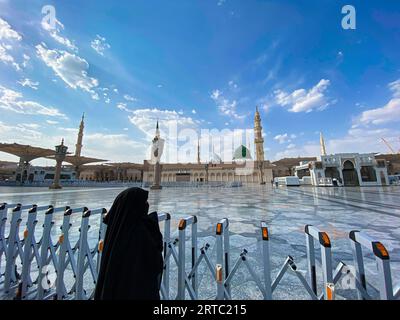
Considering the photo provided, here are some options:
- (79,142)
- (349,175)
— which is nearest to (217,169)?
(349,175)

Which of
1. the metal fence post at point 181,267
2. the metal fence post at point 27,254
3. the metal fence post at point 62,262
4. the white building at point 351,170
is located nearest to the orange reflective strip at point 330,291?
the metal fence post at point 181,267

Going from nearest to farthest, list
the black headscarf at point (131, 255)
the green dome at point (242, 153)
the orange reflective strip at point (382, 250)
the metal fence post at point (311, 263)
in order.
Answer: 1. the orange reflective strip at point (382, 250)
2. the black headscarf at point (131, 255)
3. the metal fence post at point (311, 263)
4. the green dome at point (242, 153)

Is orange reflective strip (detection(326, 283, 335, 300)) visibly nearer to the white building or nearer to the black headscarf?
the black headscarf

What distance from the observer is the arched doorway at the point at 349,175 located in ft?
96.9

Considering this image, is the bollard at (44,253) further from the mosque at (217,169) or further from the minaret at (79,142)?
the minaret at (79,142)

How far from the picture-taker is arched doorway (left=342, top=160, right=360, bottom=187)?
96.9 ft

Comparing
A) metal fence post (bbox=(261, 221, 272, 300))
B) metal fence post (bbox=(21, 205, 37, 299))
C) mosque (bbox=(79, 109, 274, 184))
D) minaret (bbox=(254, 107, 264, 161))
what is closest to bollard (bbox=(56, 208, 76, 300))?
metal fence post (bbox=(21, 205, 37, 299))

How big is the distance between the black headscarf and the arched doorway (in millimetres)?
37143

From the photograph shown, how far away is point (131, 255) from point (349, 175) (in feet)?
126

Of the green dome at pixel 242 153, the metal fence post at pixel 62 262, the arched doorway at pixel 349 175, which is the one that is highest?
the green dome at pixel 242 153

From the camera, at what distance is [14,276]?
243 cm

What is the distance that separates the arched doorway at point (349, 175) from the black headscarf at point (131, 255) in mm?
37143

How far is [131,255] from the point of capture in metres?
1.34
